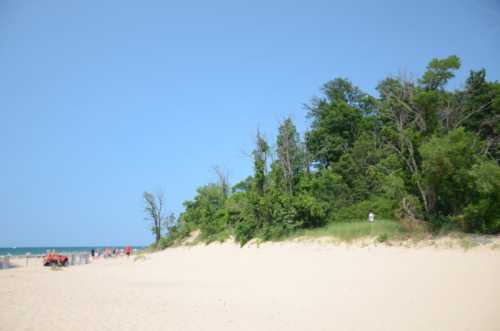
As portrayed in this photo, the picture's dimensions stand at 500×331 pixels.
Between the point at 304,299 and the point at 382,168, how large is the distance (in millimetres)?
21429

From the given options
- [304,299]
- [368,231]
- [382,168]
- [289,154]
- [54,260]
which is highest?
[289,154]

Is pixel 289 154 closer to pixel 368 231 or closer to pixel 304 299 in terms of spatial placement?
pixel 368 231

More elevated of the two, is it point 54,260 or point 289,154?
point 289,154

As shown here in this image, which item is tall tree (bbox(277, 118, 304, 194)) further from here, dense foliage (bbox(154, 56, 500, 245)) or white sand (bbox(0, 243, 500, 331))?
white sand (bbox(0, 243, 500, 331))

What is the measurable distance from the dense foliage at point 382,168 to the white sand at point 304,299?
358 cm

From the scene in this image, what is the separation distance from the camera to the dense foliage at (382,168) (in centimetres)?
1544

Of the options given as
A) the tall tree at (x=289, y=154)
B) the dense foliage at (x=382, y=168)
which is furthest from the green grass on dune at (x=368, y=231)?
the tall tree at (x=289, y=154)

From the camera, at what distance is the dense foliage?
1544 centimetres

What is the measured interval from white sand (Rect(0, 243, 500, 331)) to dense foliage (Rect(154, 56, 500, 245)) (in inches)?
141

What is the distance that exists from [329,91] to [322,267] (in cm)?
3710

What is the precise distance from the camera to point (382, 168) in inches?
1134

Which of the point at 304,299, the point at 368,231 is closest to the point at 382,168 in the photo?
the point at 368,231

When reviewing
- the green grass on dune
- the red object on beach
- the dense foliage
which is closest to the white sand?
the green grass on dune

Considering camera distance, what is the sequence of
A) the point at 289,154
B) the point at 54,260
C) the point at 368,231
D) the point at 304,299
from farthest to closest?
the point at 289,154, the point at 54,260, the point at 368,231, the point at 304,299
